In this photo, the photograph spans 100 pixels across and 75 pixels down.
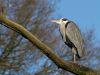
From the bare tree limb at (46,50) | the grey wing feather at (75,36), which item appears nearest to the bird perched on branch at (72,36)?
the grey wing feather at (75,36)

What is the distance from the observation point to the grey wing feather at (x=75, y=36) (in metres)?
5.70

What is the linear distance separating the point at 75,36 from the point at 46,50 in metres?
1.60

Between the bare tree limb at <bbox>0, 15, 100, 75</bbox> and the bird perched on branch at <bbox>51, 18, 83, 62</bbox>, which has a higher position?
the bird perched on branch at <bbox>51, 18, 83, 62</bbox>

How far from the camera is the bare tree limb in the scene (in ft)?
14.0

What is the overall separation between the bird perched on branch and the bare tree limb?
1.24 m

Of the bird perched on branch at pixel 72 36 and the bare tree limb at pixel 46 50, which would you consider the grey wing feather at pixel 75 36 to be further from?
the bare tree limb at pixel 46 50

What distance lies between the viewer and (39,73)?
15148 mm

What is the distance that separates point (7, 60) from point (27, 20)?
1.71 meters

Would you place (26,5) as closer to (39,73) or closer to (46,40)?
(46,40)

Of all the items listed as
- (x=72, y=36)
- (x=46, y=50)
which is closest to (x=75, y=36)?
(x=72, y=36)

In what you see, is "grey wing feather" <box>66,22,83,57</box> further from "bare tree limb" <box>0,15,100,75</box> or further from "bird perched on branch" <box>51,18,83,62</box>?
"bare tree limb" <box>0,15,100,75</box>

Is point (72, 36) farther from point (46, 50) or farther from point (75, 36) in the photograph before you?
point (46, 50)

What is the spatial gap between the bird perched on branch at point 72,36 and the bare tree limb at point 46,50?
1.24m

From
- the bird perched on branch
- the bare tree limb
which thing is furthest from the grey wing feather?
the bare tree limb
